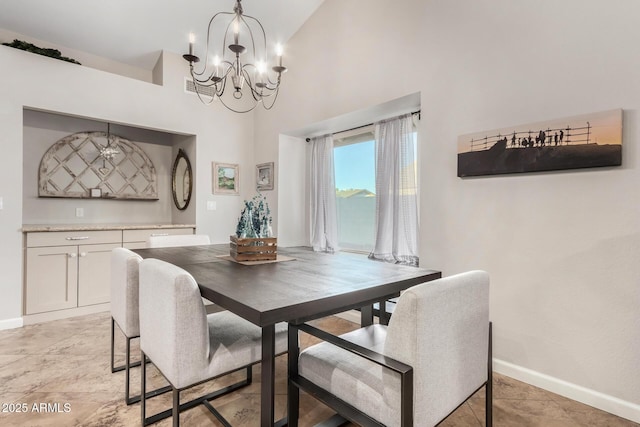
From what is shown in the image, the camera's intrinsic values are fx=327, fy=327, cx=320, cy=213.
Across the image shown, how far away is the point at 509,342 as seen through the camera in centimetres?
219

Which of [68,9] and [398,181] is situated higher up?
[68,9]

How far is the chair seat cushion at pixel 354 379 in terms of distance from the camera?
1.07 meters

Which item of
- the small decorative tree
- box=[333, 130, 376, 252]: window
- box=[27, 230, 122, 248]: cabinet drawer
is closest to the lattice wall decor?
box=[27, 230, 122, 248]: cabinet drawer

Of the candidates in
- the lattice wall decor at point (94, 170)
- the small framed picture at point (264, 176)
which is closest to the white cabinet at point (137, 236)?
the lattice wall decor at point (94, 170)

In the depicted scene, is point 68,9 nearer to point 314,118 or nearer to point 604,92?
point 314,118

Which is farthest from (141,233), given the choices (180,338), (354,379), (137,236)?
(354,379)

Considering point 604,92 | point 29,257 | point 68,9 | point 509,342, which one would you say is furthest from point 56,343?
point 604,92

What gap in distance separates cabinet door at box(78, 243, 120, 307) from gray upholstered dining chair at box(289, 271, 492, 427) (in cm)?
301

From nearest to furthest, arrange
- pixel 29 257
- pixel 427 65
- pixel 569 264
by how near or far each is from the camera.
Result: pixel 569 264 < pixel 427 65 < pixel 29 257

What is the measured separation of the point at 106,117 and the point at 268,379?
3537mm

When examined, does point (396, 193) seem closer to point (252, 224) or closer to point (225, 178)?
point (252, 224)

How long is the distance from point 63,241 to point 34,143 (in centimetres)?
124

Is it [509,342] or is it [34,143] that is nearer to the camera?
[509,342]

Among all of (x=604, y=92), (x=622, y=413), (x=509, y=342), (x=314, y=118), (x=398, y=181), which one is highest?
(x=314, y=118)
